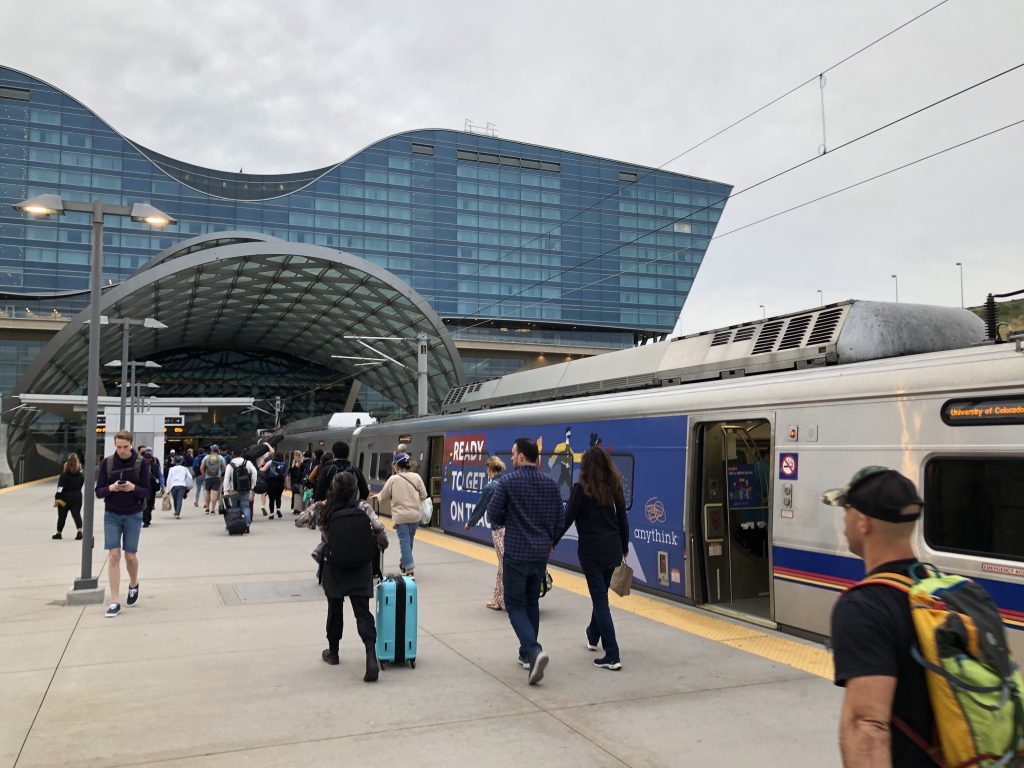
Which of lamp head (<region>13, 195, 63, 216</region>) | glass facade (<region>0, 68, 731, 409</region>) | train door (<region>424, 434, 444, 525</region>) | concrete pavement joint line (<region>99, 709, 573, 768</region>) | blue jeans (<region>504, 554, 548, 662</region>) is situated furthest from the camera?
glass facade (<region>0, 68, 731, 409</region>)

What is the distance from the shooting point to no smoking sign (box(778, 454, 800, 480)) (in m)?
7.20

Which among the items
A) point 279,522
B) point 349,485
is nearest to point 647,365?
point 349,485

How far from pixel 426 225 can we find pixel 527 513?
275 ft

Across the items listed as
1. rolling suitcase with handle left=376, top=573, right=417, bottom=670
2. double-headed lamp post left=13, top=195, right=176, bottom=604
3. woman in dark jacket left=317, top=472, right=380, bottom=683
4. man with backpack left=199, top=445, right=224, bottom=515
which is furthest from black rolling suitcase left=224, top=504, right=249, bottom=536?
rolling suitcase with handle left=376, top=573, right=417, bottom=670

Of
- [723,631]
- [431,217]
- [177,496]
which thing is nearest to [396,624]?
[723,631]

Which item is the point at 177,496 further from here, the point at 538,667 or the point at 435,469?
the point at 538,667

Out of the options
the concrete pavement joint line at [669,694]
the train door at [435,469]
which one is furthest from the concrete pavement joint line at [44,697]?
the train door at [435,469]

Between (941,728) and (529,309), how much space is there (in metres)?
83.3

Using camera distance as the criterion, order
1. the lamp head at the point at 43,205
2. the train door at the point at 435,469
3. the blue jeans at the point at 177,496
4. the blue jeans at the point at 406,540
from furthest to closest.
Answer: the blue jeans at the point at 177,496
the train door at the point at 435,469
the lamp head at the point at 43,205
the blue jeans at the point at 406,540

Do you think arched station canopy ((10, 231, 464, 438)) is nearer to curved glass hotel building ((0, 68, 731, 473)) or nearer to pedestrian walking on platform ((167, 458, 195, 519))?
curved glass hotel building ((0, 68, 731, 473))

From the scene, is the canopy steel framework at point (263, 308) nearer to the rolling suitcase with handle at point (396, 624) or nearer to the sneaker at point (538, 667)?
the rolling suitcase with handle at point (396, 624)

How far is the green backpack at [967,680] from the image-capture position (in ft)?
6.81

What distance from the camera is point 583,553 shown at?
6543 mm

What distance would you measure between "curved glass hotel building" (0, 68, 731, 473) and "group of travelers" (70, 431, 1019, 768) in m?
61.9
